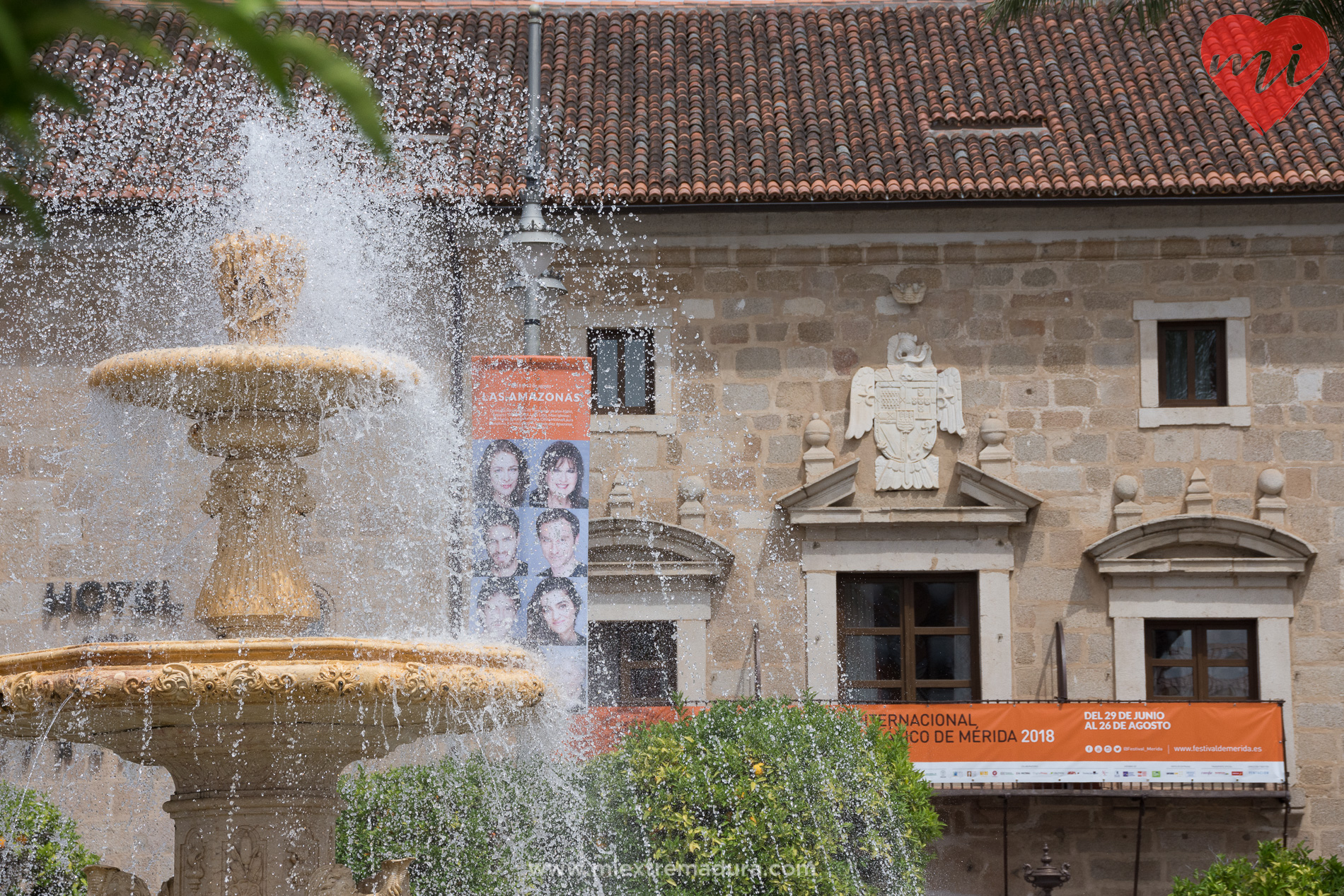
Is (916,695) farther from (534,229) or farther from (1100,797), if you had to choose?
(534,229)

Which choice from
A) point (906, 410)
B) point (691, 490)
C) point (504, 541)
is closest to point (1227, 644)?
point (906, 410)

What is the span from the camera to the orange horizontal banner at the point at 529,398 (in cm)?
1166

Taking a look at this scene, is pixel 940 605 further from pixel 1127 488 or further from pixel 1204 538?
pixel 1204 538

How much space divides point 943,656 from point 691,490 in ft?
9.61

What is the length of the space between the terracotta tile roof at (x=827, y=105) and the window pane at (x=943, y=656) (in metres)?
4.27

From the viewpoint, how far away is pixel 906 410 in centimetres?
1489

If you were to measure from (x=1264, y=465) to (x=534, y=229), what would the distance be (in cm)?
747

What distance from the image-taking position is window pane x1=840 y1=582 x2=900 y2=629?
580 inches

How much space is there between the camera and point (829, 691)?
47.4 feet

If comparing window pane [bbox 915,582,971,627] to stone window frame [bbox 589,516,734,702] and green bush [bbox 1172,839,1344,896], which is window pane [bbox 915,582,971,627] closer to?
stone window frame [bbox 589,516,734,702]

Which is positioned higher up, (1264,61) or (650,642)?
(1264,61)

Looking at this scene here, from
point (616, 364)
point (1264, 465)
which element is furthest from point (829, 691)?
point (1264, 465)

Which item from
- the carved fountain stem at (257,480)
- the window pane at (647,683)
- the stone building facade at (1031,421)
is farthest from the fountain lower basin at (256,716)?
the stone building facade at (1031,421)

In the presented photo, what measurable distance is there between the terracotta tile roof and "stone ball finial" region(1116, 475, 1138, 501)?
2.74 meters
